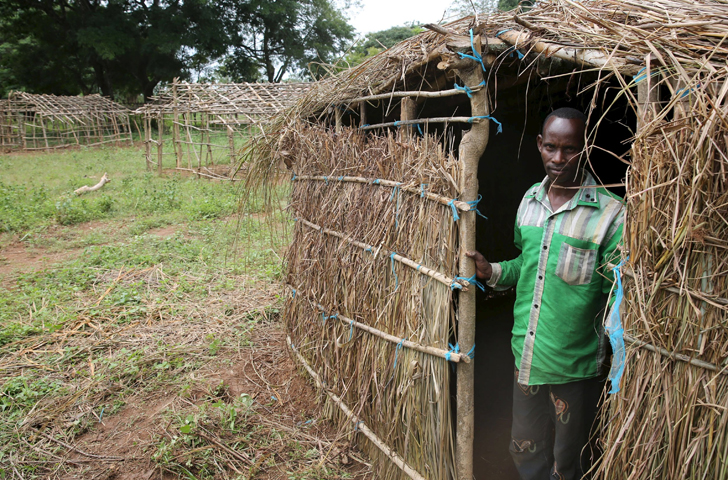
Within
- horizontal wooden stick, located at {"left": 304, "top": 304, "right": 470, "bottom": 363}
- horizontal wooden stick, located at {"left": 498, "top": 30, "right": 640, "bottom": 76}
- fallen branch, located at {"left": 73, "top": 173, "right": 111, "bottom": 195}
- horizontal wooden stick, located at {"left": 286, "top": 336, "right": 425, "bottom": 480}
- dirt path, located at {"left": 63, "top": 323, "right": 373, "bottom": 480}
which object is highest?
horizontal wooden stick, located at {"left": 498, "top": 30, "right": 640, "bottom": 76}

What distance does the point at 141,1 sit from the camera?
25422 mm

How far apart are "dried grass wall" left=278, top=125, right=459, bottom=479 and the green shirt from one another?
0.41 m

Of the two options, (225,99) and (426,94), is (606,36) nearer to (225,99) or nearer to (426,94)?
(426,94)

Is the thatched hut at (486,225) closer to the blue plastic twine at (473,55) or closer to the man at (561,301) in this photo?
the blue plastic twine at (473,55)

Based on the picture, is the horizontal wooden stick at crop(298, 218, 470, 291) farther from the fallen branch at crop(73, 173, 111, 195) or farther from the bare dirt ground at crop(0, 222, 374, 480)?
the fallen branch at crop(73, 173, 111, 195)

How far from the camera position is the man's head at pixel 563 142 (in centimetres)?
205

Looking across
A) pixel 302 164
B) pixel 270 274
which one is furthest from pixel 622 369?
pixel 270 274

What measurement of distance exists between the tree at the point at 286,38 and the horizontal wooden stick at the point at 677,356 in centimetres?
2876

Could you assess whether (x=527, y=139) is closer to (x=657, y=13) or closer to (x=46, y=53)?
(x=657, y=13)

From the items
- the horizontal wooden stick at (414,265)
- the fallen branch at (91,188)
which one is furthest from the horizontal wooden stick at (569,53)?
the fallen branch at (91,188)

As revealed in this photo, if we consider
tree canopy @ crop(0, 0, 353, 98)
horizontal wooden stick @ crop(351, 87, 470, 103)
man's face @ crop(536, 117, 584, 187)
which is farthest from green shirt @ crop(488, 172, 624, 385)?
tree canopy @ crop(0, 0, 353, 98)

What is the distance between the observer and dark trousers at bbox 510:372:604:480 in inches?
85.7

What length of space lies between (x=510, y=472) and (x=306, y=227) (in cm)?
235

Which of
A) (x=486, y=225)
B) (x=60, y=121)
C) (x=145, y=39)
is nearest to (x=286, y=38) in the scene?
(x=145, y=39)
